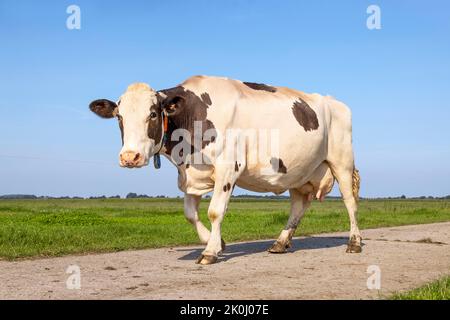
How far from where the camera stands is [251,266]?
776cm

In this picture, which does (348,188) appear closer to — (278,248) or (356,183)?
(356,183)

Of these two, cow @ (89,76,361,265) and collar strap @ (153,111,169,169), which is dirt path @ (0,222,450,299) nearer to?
cow @ (89,76,361,265)

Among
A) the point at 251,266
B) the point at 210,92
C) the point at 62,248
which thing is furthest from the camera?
the point at 62,248

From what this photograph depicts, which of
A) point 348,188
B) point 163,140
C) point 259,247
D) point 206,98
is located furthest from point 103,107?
point 348,188

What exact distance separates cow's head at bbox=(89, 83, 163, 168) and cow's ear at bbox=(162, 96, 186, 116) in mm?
102

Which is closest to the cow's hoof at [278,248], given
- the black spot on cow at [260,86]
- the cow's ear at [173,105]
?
the black spot on cow at [260,86]

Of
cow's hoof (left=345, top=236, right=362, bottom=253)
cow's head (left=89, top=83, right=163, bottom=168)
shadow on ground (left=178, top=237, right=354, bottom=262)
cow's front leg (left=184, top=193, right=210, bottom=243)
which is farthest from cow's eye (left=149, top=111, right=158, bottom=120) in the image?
cow's hoof (left=345, top=236, right=362, bottom=253)

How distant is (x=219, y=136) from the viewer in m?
8.10

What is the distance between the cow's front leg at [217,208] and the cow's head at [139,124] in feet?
3.40

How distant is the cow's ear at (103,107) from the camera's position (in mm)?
8055

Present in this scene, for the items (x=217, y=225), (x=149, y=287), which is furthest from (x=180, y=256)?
(x=149, y=287)

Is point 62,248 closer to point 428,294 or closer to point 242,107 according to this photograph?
point 242,107

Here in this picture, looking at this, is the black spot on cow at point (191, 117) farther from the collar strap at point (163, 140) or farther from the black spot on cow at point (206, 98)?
the collar strap at point (163, 140)

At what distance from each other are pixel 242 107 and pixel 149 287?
3.58m
